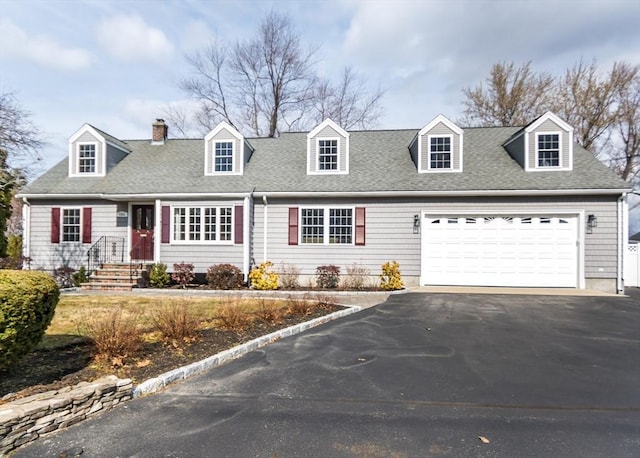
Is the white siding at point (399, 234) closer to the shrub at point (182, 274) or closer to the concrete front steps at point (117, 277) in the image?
the shrub at point (182, 274)

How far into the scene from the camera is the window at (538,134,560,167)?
42.8 ft

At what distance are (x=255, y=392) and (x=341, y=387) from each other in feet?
3.43

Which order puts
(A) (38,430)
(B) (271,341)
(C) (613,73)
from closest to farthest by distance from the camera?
1. (A) (38,430)
2. (B) (271,341)
3. (C) (613,73)

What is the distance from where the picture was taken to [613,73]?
22359 millimetres

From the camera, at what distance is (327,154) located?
14.3 meters

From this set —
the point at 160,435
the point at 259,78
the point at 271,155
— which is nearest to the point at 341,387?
the point at 160,435

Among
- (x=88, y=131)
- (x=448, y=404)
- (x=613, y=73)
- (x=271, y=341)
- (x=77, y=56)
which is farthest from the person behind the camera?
(x=613, y=73)

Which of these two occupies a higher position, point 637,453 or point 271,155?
point 271,155

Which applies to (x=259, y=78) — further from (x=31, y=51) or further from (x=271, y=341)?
(x=271, y=341)

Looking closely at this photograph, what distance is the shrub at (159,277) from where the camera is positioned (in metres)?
12.7

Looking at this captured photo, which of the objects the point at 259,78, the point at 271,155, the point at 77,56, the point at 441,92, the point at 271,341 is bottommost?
the point at 271,341

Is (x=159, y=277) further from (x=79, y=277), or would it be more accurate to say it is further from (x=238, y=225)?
(x=238, y=225)

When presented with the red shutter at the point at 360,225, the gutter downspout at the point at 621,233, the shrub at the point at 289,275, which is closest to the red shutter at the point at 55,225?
the shrub at the point at 289,275

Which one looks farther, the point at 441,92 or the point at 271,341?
the point at 441,92
